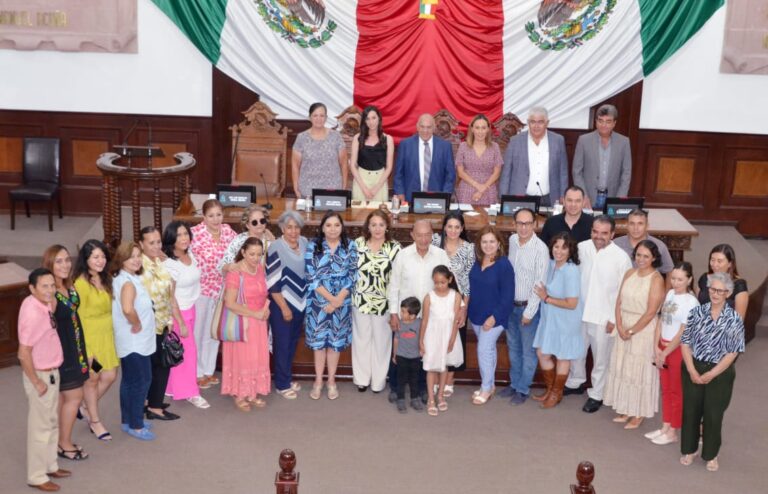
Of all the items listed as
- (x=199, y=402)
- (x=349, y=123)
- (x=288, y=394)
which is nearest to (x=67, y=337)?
(x=199, y=402)

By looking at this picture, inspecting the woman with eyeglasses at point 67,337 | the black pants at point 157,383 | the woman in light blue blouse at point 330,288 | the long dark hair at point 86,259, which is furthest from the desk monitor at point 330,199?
the woman with eyeglasses at point 67,337

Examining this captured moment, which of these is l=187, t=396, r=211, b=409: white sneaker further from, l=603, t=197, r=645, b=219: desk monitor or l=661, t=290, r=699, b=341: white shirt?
l=603, t=197, r=645, b=219: desk monitor

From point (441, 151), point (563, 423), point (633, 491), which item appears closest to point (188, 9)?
point (441, 151)

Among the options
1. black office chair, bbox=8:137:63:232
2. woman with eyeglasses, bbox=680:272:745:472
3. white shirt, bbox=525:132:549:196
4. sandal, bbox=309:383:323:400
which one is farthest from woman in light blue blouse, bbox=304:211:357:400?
black office chair, bbox=8:137:63:232

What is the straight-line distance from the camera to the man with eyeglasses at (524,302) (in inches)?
248

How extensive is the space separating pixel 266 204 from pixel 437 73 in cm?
251

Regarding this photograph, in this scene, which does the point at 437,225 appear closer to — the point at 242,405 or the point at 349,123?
the point at 242,405

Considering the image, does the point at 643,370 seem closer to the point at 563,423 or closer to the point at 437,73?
the point at 563,423

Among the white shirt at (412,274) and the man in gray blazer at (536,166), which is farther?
the man in gray blazer at (536,166)

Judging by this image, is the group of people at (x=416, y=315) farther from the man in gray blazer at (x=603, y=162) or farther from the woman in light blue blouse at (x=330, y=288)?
the man in gray blazer at (x=603, y=162)

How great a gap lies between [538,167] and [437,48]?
1975mm

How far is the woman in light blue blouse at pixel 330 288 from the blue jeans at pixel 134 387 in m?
1.15

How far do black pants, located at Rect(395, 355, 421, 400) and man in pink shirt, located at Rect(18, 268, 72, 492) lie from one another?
2.19 m

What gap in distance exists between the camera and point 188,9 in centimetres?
902
